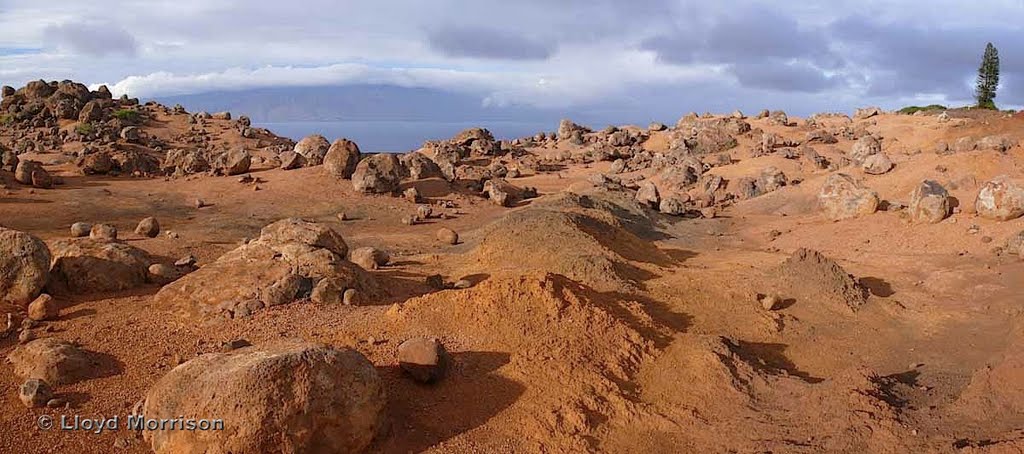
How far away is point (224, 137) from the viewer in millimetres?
41312

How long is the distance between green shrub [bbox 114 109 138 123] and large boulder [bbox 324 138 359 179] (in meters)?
22.9

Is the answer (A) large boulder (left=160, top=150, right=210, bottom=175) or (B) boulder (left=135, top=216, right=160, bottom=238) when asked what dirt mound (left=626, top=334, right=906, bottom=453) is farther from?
(A) large boulder (left=160, top=150, right=210, bottom=175)

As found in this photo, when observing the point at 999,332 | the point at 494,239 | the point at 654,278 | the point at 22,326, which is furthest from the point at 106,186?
the point at 999,332

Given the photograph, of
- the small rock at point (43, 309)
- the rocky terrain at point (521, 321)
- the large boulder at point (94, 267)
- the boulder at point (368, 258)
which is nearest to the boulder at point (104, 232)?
the rocky terrain at point (521, 321)

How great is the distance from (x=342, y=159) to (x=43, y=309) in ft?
50.9

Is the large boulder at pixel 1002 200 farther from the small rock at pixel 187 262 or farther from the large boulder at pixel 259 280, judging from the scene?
the small rock at pixel 187 262

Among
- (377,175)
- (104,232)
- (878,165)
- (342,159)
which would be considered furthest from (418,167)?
(878,165)

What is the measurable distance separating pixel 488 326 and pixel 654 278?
5223 millimetres

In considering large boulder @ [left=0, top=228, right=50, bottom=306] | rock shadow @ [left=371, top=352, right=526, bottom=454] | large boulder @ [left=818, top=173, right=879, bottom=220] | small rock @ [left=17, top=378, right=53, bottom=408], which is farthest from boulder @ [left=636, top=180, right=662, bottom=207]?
small rock @ [left=17, top=378, right=53, bottom=408]

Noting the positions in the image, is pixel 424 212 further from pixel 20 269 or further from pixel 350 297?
pixel 20 269

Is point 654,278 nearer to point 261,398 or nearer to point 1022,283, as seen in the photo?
point 1022,283

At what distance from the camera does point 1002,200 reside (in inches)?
621

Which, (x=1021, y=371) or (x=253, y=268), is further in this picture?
(x=253, y=268)

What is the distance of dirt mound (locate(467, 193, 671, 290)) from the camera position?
41.3ft
